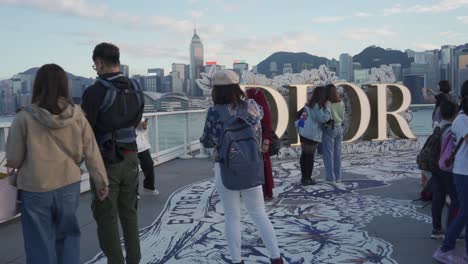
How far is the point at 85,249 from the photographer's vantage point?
13.0 ft

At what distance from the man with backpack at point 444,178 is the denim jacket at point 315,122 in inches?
98.2

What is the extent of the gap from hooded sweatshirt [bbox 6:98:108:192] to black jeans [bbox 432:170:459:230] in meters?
2.89

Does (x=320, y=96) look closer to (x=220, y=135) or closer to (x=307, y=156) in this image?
(x=307, y=156)

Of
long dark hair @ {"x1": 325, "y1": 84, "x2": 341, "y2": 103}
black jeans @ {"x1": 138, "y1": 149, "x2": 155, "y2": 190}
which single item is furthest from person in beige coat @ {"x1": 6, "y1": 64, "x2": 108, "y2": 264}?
long dark hair @ {"x1": 325, "y1": 84, "x2": 341, "y2": 103}

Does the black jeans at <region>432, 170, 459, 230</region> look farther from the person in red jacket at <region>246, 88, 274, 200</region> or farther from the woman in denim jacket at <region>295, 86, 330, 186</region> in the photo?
the woman in denim jacket at <region>295, 86, 330, 186</region>

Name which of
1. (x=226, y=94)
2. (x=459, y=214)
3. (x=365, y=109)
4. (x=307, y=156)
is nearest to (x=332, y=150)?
(x=307, y=156)

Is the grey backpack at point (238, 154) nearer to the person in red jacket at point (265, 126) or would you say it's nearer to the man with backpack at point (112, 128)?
the man with backpack at point (112, 128)

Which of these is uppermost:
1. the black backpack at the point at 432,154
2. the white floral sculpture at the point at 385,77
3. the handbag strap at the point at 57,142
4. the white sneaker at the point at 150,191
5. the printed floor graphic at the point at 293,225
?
the white floral sculpture at the point at 385,77

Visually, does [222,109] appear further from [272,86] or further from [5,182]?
[272,86]

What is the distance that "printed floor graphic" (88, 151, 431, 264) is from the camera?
3.75 meters

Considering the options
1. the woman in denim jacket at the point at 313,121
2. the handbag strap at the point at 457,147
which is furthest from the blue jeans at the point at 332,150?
the handbag strap at the point at 457,147

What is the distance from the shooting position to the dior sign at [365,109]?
380 inches

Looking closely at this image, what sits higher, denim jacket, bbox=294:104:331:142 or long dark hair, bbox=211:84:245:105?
long dark hair, bbox=211:84:245:105

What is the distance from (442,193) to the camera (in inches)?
157
